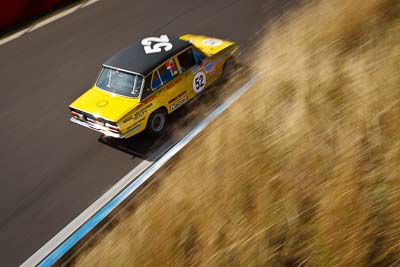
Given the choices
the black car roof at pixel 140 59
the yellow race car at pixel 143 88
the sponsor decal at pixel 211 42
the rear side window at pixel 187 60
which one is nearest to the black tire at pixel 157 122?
the yellow race car at pixel 143 88

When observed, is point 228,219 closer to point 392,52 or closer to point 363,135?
point 363,135

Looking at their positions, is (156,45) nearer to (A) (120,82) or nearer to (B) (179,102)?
(A) (120,82)

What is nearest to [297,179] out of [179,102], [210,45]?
[179,102]

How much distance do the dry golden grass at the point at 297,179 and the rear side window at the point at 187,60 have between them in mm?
2667

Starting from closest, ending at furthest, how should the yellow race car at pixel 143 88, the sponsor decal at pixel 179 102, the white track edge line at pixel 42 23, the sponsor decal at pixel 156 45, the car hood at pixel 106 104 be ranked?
1. the car hood at pixel 106 104
2. the yellow race car at pixel 143 88
3. the sponsor decal at pixel 156 45
4. the sponsor decal at pixel 179 102
5. the white track edge line at pixel 42 23

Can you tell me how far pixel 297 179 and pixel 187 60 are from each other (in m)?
5.46

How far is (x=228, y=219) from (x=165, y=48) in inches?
219

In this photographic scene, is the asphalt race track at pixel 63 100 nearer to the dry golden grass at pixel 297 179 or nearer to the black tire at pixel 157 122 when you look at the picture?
the black tire at pixel 157 122

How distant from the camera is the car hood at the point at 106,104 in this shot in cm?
884

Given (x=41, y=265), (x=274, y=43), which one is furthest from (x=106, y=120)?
(x=274, y=43)

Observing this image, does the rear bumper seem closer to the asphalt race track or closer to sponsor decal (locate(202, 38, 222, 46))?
the asphalt race track

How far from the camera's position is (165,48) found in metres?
9.59

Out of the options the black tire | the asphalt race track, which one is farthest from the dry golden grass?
the black tire

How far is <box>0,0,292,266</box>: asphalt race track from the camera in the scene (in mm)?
8203
